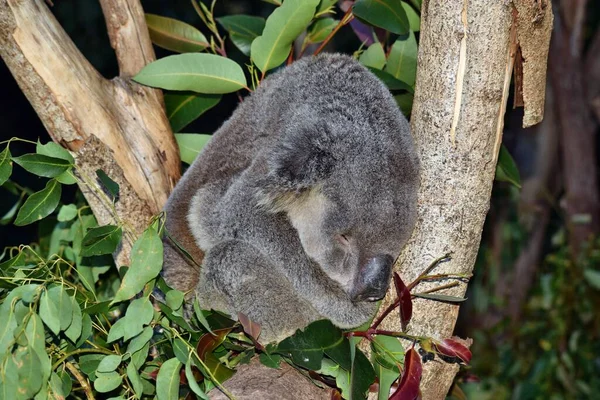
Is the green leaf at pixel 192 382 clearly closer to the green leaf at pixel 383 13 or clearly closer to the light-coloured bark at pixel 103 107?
the light-coloured bark at pixel 103 107

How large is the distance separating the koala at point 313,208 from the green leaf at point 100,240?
260 millimetres

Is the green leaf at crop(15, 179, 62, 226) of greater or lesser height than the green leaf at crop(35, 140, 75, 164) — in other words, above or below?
below

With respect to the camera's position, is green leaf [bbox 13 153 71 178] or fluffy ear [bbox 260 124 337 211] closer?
green leaf [bbox 13 153 71 178]

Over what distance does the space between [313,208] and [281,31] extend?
2.30 feet

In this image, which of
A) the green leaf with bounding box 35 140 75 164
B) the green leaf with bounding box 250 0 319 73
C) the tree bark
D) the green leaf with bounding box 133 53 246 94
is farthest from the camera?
the tree bark

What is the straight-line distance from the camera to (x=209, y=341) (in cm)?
215

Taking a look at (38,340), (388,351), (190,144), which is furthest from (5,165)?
(388,351)

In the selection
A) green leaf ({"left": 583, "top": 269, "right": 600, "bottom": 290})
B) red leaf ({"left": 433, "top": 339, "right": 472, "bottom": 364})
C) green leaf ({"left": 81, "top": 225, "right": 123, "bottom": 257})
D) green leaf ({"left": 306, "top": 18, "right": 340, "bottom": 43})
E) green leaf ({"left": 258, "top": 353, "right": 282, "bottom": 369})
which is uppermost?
green leaf ({"left": 306, "top": 18, "right": 340, "bottom": 43})

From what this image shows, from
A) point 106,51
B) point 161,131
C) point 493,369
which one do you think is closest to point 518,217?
point 493,369

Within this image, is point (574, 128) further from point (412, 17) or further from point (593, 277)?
point (412, 17)

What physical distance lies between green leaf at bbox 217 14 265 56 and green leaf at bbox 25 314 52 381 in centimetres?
162

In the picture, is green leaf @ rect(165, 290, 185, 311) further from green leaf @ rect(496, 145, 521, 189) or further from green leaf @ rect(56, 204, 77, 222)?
green leaf @ rect(496, 145, 521, 189)

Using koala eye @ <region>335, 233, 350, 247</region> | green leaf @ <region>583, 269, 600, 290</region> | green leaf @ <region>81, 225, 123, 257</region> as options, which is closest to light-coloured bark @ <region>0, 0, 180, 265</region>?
green leaf @ <region>81, 225, 123, 257</region>

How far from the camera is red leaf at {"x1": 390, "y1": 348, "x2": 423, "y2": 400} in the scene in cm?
207
